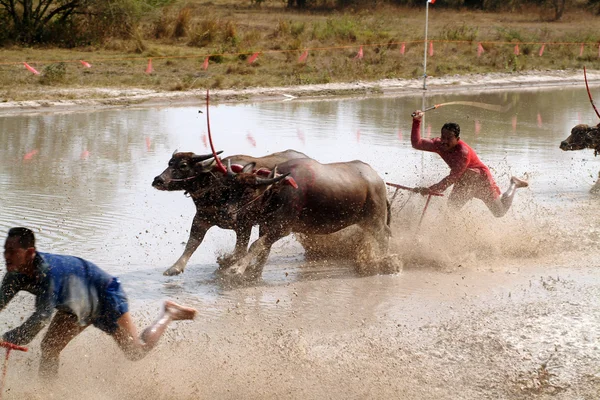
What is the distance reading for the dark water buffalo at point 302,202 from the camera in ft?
30.5

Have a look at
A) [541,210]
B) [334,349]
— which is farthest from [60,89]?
[334,349]

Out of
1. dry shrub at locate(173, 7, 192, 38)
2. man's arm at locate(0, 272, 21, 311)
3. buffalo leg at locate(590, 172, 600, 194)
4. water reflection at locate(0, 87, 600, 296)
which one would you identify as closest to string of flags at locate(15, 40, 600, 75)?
water reflection at locate(0, 87, 600, 296)

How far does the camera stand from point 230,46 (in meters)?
31.2

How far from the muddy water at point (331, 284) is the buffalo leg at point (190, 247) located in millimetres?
154

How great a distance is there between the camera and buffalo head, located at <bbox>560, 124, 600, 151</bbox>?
47.4ft

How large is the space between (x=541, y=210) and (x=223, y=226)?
5059 millimetres

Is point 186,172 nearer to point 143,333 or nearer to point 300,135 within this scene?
point 143,333

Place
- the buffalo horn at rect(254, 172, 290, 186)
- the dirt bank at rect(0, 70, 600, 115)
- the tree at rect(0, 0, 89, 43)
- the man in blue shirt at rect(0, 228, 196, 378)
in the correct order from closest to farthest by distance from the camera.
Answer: the man in blue shirt at rect(0, 228, 196, 378) → the buffalo horn at rect(254, 172, 290, 186) → the dirt bank at rect(0, 70, 600, 115) → the tree at rect(0, 0, 89, 43)

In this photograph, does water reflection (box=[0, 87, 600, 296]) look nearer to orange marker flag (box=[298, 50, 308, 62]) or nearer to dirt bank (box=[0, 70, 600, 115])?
dirt bank (box=[0, 70, 600, 115])

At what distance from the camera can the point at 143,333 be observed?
6.21 m

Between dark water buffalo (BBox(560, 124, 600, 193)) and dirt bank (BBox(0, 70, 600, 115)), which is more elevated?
dark water buffalo (BBox(560, 124, 600, 193))

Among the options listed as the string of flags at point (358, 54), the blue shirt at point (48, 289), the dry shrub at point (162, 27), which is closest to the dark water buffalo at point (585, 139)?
the blue shirt at point (48, 289)

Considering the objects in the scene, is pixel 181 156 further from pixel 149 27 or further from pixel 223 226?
pixel 149 27

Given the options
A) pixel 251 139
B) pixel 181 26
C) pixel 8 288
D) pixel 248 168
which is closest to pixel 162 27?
pixel 181 26
